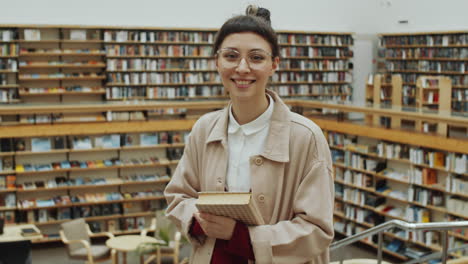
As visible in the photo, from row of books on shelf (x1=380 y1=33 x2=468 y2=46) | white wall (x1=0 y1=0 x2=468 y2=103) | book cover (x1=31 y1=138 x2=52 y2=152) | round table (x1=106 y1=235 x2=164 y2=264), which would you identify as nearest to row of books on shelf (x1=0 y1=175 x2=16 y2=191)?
book cover (x1=31 y1=138 x2=52 y2=152)

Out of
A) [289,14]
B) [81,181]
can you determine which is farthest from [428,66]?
[81,181]

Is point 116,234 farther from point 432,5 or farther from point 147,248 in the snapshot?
point 432,5

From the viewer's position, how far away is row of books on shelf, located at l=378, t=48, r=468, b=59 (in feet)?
39.7

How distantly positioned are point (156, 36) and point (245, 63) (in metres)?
10.7

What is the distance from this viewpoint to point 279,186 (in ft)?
4.76

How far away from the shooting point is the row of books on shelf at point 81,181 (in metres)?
8.01

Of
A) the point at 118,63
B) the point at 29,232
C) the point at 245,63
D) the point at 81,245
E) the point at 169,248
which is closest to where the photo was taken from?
the point at 245,63

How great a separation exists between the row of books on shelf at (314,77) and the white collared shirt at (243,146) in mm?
11604

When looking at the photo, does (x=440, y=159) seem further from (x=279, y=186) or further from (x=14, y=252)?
(x=279, y=186)

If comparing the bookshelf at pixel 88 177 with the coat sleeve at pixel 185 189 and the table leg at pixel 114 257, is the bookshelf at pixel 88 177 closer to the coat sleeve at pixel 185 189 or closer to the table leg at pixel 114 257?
the table leg at pixel 114 257

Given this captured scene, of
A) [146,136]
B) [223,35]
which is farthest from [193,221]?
[146,136]

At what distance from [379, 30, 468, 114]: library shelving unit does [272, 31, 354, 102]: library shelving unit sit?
1.06m

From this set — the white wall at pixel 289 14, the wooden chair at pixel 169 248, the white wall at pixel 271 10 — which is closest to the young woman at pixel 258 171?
the wooden chair at pixel 169 248

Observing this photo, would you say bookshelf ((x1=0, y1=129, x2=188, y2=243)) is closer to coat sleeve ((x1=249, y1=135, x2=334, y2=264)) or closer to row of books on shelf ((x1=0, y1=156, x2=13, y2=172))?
row of books on shelf ((x1=0, y1=156, x2=13, y2=172))
